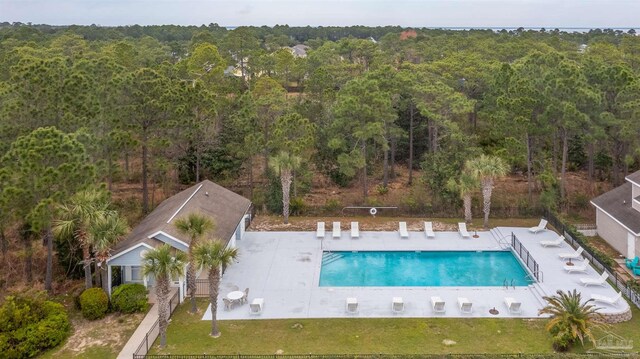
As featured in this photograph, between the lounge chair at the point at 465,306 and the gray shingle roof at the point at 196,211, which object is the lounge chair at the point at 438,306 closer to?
the lounge chair at the point at 465,306

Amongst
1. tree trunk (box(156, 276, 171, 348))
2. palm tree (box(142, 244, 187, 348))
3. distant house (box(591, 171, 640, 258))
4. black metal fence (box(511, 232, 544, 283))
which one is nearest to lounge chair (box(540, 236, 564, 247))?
black metal fence (box(511, 232, 544, 283))

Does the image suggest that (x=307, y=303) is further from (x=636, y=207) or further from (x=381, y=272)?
(x=636, y=207)

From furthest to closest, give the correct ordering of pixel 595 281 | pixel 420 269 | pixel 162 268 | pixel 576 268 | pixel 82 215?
pixel 420 269
pixel 576 268
pixel 595 281
pixel 82 215
pixel 162 268

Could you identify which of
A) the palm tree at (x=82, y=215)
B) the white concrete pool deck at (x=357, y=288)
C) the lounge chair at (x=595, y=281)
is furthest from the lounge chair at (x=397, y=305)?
the palm tree at (x=82, y=215)

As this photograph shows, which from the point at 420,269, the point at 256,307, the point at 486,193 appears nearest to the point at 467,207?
the point at 486,193

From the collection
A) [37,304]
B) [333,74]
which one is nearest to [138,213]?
[37,304]

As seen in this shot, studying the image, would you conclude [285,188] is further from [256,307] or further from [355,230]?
[256,307]
